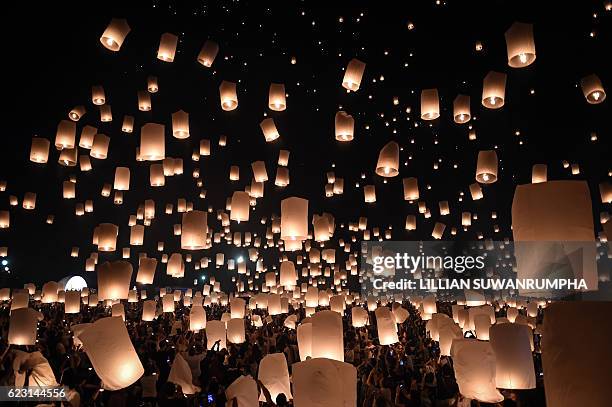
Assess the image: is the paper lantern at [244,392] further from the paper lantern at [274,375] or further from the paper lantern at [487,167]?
the paper lantern at [487,167]

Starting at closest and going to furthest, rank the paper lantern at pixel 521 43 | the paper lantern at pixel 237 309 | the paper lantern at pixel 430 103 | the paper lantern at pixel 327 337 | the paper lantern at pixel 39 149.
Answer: the paper lantern at pixel 521 43, the paper lantern at pixel 327 337, the paper lantern at pixel 430 103, the paper lantern at pixel 39 149, the paper lantern at pixel 237 309

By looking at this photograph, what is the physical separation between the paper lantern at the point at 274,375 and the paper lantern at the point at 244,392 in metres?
0.71

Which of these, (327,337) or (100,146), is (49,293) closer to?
(100,146)

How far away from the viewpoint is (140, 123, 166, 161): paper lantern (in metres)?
6.96

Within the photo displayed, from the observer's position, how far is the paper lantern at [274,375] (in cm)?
527

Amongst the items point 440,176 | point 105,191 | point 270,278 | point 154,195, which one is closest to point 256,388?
point 105,191

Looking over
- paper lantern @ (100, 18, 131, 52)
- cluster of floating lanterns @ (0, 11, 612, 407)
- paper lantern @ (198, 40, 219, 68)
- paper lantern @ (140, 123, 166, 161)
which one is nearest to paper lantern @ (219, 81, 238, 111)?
cluster of floating lanterns @ (0, 11, 612, 407)

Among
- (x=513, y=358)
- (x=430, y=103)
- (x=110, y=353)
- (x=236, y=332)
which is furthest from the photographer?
(x=236, y=332)

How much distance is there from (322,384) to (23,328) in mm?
5155

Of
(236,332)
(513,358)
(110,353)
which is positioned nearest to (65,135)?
(236,332)

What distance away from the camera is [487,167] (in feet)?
23.2

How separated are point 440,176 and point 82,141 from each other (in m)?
15.4

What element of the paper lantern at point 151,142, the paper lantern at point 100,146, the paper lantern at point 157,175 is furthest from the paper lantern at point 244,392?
the paper lantern at point 157,175

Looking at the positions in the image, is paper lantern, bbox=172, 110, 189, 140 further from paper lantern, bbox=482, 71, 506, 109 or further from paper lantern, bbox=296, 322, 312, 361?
paper lantern, bbox=482, 71, 506, 109
